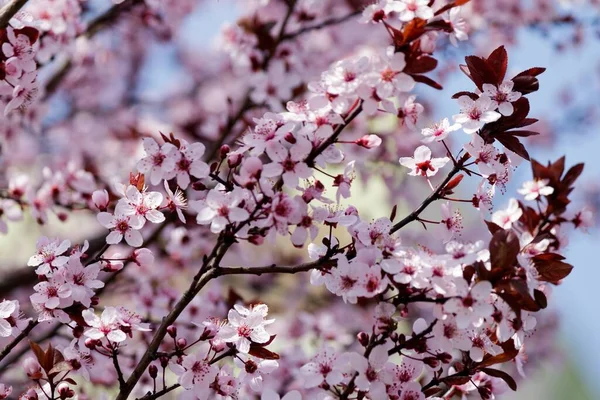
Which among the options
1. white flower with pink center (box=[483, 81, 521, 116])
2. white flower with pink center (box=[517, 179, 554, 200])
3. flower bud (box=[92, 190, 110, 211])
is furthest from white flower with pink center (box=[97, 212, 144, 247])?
white flower with pink center (box=[517, 179, 554, 200])

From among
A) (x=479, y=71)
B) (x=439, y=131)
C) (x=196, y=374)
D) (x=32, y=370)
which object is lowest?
(x=196, y=374)

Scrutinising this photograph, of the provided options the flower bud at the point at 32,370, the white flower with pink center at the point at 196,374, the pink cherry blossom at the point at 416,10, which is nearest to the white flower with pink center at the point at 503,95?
the pink cherry blossom at the point at 416,10

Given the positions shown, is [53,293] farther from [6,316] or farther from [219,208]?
[219,208]

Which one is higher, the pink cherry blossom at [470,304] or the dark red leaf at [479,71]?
the dark red leaf at [479,71]

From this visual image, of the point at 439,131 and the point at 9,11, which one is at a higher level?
the point at 9,11

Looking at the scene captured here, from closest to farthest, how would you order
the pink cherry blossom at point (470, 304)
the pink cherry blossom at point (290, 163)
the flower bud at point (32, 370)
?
the pink cherry blossom at point (470, 304), the pink cherry blossom at point (290, 163), the flower bud at point (32, 370)

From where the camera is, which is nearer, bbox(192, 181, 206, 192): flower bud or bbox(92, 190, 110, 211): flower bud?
bbox(192, 181, 206, 192): flower bud

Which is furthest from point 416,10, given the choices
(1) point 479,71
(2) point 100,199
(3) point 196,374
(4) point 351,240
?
(3) point 196,374

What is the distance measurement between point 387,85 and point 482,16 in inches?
130

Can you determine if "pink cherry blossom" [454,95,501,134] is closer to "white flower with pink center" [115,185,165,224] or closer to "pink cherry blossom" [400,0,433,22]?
"pink cherry blossom" [400,0,433,22]

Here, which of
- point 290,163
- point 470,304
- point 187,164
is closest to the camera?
point 470,304

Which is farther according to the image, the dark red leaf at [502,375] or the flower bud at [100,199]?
the flower bud at [100,199]

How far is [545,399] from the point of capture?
13.4 metres

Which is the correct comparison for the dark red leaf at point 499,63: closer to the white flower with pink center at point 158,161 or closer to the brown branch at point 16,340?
the white flower with pink center at point 158,161
